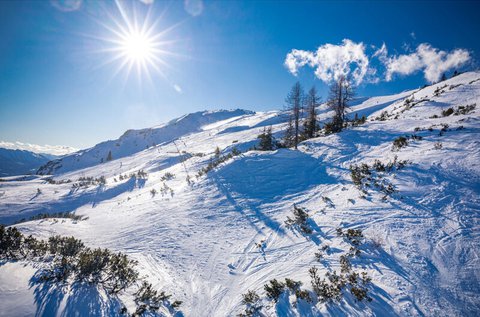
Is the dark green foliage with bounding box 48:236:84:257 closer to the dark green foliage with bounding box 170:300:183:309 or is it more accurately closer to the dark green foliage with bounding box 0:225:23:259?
the dark green foliage with bounding box 0:225:23:259

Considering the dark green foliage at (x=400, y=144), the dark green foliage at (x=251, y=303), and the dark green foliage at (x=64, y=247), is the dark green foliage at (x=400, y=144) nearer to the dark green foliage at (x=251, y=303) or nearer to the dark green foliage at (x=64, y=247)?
the dark green foliage at (x=251, y=303)

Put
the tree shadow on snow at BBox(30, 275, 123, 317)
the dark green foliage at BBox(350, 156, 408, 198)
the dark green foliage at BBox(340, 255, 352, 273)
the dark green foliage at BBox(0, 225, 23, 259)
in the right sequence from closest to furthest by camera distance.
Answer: the tree shadow on snow at BBox(30, 275, 123, 317) < the dark green foliage at BBox(340, 255, 352, 273) < the dark green foliage at BBox(0, 225, 23, 259) < the dark green foliage at BBox(350, 156, 408, 198)

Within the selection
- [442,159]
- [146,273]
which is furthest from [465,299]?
[146,273]

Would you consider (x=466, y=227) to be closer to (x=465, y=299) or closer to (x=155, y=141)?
(x=465, y=299)

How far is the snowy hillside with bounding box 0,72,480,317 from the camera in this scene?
570 cm

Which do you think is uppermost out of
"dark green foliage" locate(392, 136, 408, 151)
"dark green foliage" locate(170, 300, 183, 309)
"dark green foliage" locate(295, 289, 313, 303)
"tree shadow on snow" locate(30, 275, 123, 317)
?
"dark green foliage" locate(392, 136, 408, 151)

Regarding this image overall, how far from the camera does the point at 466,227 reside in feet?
23.6

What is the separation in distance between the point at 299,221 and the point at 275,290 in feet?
14.5

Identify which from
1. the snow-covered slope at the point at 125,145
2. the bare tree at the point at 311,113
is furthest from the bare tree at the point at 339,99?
the snow-covered slope at the point at 125,145

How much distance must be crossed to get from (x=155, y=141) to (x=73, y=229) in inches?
3248

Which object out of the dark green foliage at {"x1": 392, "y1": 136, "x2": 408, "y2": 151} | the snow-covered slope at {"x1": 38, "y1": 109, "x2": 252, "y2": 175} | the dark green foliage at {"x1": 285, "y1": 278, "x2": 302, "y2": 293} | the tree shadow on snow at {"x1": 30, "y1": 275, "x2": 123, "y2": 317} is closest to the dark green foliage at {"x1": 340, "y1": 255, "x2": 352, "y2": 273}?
the dark green foliage at {"x1": 285, "y1": 278, "x2": 302, "y2": 293}

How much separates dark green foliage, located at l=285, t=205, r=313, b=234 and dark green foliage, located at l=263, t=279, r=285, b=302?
3409mm

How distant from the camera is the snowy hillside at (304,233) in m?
5.70

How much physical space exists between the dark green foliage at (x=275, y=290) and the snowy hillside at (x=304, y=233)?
0.15 meters
